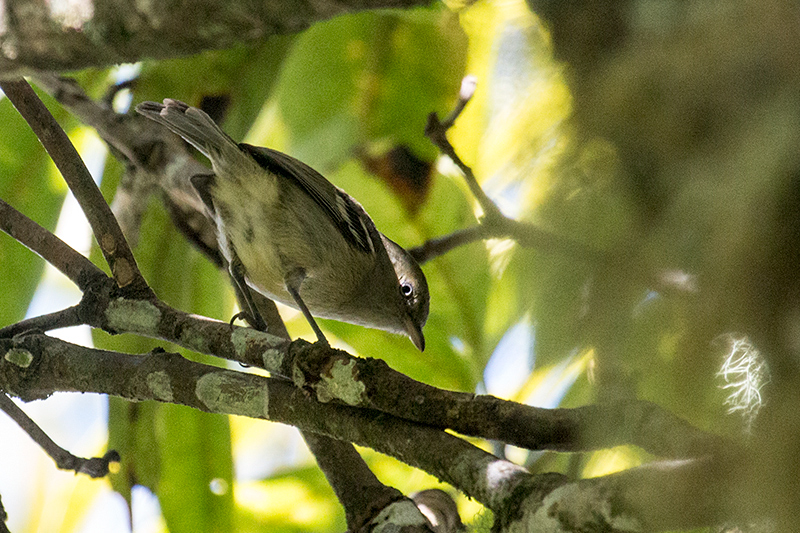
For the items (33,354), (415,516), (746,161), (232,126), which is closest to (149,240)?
(232,126)

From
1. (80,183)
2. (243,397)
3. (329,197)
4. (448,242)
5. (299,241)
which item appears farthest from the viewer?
(299,241)

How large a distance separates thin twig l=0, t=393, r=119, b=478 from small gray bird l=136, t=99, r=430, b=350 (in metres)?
0.93

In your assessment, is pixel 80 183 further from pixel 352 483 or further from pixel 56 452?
pixel 352 483

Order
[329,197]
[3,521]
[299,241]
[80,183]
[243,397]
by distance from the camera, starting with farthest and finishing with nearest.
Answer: [299,241], [329,197], [80,183], [3,521], [243,397]

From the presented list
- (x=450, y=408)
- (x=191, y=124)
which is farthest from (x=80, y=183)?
A: (x=450, y=408)

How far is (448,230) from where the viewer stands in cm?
354

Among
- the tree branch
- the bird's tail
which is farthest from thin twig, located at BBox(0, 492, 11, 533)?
the bird's tail

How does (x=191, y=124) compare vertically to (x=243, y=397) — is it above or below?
above

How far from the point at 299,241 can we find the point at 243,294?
376 millimetres

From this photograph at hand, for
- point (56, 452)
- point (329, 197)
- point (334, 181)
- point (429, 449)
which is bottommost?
point (429, 449)

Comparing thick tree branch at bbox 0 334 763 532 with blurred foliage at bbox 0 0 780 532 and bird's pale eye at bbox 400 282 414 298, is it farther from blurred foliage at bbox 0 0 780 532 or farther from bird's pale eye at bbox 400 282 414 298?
bird's pale eye at bbox 400 282 414 298

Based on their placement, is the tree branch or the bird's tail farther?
the bird's tail

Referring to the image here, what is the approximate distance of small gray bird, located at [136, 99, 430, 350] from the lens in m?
3.33

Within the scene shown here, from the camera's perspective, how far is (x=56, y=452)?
2428 mm
